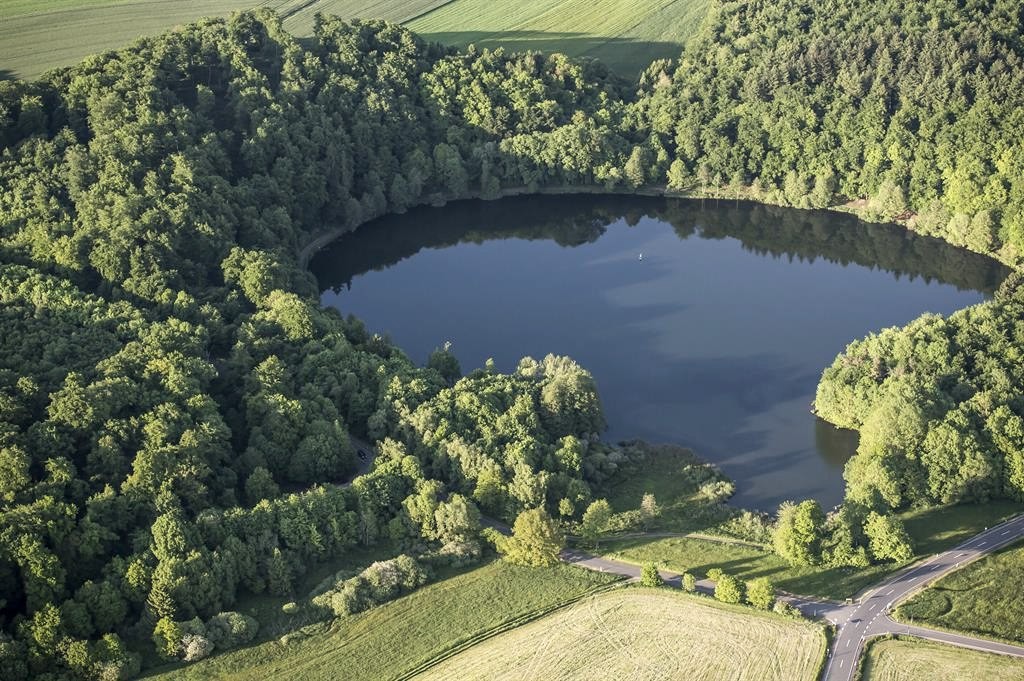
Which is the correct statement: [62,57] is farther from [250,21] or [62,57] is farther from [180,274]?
[180,274]

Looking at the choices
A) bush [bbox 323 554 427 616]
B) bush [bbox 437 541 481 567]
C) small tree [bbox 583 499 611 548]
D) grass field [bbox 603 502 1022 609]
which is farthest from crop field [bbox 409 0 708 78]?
bush [bbox 323 554 427 616]

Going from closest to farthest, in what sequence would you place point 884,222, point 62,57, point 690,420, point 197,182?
1. point 690,420
2. point 197,182
3. point 884,222
4. point 62,57

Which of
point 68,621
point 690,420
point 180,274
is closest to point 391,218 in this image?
point 180,274

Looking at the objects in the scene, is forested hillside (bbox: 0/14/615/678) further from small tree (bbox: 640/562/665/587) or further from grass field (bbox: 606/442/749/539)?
small tree (bbox: 640/562/665/587)

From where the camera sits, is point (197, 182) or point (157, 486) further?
point (197, 182)

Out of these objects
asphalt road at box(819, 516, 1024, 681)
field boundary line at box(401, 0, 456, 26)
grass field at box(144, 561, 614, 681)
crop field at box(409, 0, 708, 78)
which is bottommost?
asphalt road at box(819, 516, 1024, 681)
